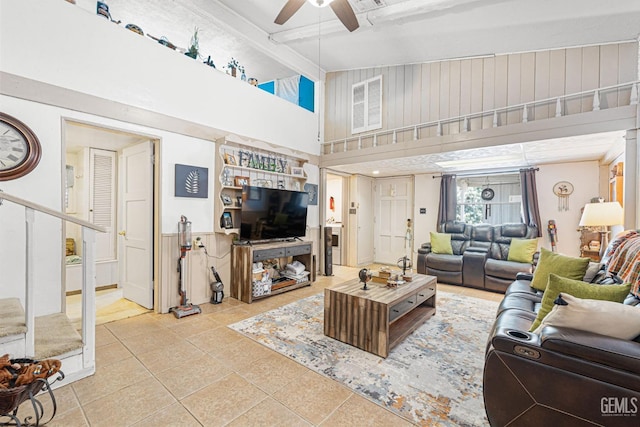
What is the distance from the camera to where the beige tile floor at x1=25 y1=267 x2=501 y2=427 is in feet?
5.60

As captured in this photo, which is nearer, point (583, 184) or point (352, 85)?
point (583, 184)

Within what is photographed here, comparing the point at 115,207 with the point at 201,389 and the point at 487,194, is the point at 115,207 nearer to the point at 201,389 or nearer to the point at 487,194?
the point at 201,389

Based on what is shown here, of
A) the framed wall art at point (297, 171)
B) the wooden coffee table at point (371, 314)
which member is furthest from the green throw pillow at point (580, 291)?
the framed wall art at point (297, 171)

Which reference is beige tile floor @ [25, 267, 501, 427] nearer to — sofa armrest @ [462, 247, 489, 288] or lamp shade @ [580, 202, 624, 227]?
lamp shade @ [580, 202, 624, 227]

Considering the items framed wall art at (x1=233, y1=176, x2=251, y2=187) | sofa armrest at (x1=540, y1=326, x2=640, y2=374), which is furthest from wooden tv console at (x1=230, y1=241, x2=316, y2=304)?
sofa armrest at (x1=540, y1=326, x2=640, y2=374)

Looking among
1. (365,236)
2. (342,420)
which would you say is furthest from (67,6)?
(365,236)

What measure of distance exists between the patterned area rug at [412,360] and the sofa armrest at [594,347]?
0.71 metres

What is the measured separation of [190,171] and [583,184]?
20.6 feet

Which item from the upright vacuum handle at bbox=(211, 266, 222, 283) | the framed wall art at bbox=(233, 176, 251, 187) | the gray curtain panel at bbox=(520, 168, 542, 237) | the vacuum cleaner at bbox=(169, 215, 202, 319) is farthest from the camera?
the gray curtain panel at bbox=(520, 168, 542, 237)

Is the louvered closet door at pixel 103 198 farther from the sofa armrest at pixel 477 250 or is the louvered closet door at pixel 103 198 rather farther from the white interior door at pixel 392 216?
the sofa armrest at pixel 477 250

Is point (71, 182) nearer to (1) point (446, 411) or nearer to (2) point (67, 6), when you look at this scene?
(2) point (67, 6)

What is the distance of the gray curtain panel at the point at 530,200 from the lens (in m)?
4.96

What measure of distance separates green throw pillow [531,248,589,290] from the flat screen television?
3187mm

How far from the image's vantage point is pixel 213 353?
248 centimetres
